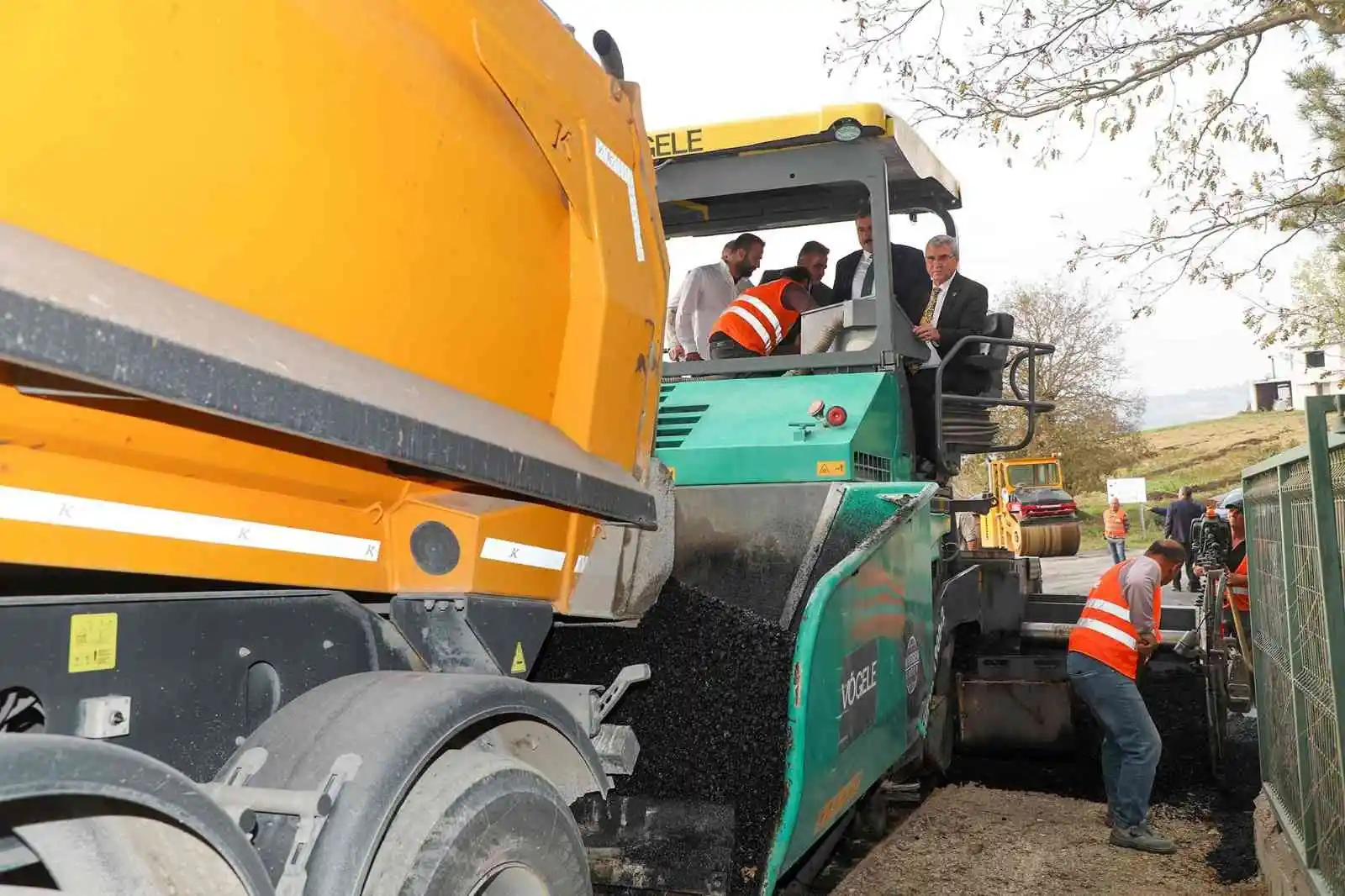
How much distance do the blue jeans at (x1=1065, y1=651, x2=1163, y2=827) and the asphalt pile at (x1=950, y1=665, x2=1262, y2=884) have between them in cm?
54

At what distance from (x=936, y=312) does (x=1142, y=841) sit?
8.77ft

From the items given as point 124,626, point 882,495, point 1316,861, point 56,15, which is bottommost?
point 1316,861

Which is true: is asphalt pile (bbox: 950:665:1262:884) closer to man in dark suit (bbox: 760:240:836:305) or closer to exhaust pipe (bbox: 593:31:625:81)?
man in dark suit (bbox: 760:240:836:305)

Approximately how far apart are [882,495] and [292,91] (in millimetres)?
2824

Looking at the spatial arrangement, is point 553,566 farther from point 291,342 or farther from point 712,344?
point 712,344

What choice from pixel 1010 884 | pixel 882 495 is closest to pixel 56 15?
pixel 882 495

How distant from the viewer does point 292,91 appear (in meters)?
1.85

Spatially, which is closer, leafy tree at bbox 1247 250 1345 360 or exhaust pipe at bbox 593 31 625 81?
exhaust pipe at bbox 593 31 625 81

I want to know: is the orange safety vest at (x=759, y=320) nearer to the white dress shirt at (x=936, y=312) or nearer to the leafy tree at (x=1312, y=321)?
the white dress shirt at (x=936, y=312)

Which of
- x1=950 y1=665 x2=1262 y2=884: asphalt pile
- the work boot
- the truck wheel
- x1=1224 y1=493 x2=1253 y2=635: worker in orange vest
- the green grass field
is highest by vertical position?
the green grass field

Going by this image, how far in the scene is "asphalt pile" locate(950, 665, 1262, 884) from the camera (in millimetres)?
6074

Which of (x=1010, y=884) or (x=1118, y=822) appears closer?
(x=1010, y=884)

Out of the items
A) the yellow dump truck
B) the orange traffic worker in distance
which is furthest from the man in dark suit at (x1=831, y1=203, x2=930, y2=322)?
the yellow dump truck

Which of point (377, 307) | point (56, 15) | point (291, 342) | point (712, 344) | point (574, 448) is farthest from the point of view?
point (712, 344)
